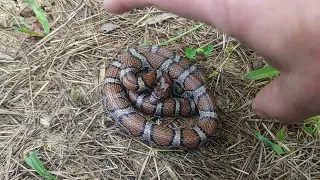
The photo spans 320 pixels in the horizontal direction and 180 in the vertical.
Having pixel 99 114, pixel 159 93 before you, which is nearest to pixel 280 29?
pixel 159 93

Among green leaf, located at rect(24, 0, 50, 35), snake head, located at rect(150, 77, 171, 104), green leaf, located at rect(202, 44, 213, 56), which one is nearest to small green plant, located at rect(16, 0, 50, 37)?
green leaf, located at rect(24, 0, 50, 35)

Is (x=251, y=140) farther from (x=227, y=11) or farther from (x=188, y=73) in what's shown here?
(x=227, y=11)

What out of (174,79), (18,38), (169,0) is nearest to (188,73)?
(174,79)

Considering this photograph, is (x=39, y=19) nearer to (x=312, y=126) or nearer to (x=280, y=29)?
(x=312, y=126)

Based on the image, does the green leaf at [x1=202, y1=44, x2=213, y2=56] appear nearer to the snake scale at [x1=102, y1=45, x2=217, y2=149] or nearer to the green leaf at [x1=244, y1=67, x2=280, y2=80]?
the snake scale at [x1=102, y1=45, x2=217, y2=149]

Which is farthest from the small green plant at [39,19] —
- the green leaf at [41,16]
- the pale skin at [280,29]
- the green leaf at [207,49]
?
the pale skin at [280,29]

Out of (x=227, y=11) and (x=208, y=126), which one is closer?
(x=227, y=11)
